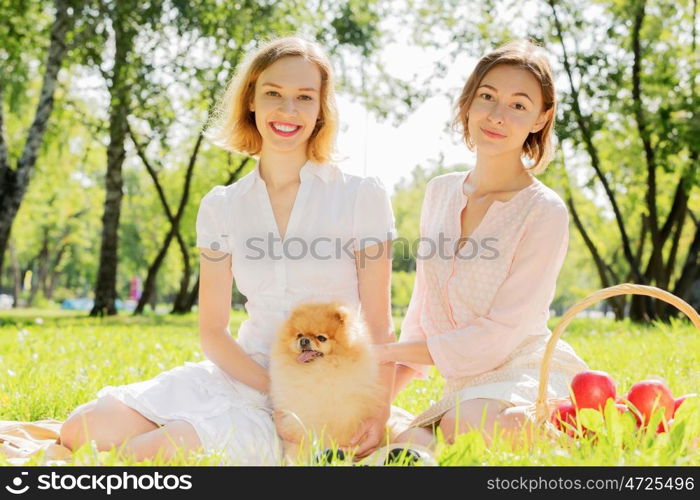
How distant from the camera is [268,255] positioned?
12.0ft

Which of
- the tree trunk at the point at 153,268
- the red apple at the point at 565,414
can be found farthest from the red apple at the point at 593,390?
the tree trunk at the point at 153,268

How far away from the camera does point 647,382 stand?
3268mm

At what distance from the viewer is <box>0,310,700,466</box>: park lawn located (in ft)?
9.04

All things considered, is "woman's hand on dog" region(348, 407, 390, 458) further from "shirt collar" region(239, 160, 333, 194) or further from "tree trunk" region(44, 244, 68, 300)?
"tree trunk" region(44, 244, 68, 300)

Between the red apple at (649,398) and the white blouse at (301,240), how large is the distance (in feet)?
4.27

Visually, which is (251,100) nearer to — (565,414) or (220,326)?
(220,326)

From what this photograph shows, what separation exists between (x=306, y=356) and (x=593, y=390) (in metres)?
1.23

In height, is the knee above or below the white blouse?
below

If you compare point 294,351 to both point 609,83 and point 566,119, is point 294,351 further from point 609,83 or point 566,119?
point 609,83

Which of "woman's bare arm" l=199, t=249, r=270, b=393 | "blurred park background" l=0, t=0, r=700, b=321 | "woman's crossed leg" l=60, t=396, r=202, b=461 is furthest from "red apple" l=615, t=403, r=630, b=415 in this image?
"blurred park background" l=0, t=0, r=700, b=321

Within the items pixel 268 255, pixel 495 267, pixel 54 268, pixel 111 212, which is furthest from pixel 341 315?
pixel 54 268

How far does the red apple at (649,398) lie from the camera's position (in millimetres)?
3221

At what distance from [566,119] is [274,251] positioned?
1284cm
